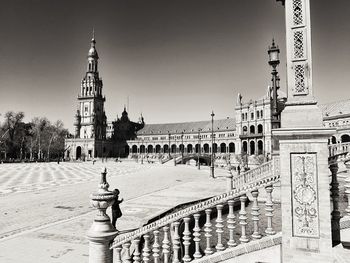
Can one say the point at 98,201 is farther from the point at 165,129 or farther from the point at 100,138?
the point at 165,129

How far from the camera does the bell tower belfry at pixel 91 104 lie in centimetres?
10588

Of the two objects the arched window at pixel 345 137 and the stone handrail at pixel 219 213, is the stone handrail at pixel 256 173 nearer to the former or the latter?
the stone handrail at pixel 219 213

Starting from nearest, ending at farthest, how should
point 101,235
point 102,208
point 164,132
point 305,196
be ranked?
point 305,196
point 101,235
point 102,208
point 164,132

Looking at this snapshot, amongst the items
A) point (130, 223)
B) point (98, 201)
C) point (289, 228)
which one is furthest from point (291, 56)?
point (130, 223)

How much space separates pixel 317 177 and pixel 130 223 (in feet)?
23.5

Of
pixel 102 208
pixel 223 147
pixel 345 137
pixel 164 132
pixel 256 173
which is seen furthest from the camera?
pixel 164 132

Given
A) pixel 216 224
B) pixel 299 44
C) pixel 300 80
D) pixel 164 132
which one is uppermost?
pixel 164 132

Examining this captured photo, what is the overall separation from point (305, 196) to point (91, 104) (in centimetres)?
10784

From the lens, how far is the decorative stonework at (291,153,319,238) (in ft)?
13.5

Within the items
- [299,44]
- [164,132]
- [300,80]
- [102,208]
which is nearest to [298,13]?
[299,44]

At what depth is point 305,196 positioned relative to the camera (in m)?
4.16

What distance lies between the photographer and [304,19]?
4.63 m

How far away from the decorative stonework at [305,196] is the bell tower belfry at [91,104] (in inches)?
4114

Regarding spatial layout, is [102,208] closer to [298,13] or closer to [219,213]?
[219,213]
